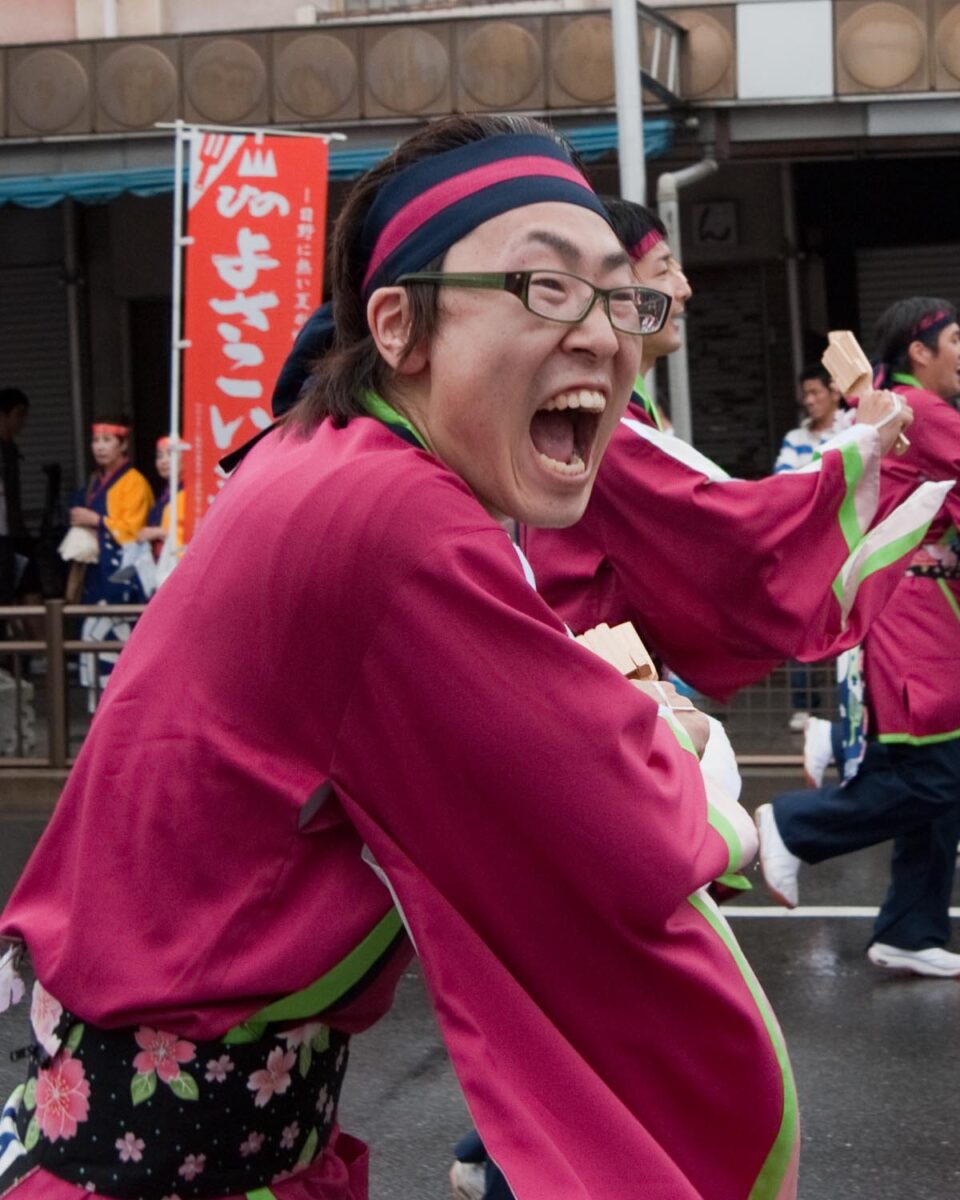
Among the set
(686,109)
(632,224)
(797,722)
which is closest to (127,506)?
(686,109)

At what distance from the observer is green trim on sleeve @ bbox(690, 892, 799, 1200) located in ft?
5.69

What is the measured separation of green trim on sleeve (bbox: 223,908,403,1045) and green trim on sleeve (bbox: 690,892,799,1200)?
30cm

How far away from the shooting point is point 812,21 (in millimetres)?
10648

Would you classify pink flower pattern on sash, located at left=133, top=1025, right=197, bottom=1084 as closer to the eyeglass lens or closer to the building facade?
the eyeglass lens

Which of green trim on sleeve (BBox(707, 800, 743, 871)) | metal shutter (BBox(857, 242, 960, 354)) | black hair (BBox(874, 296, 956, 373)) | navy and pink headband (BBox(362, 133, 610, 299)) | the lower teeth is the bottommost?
green trim on sleeve (BBox(707, 800, 743, 871))

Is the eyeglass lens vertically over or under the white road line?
over

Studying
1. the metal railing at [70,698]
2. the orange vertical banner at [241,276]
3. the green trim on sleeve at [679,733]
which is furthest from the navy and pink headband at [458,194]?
the orange vertical banner at [241,276]

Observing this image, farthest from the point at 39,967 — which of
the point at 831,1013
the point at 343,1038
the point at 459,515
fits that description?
the point at 831,1013

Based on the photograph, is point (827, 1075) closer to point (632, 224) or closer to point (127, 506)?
point (632, 224)

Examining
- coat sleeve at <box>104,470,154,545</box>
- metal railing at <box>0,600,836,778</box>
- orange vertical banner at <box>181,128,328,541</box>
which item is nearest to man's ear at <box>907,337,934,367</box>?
metal railing at <box>0,600,836,778</box>

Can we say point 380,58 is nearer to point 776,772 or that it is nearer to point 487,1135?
point 776,772

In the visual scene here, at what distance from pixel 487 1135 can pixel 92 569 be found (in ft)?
33.2

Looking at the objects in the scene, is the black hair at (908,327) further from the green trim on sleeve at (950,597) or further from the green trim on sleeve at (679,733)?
the green trim on sleeve at (679,733)

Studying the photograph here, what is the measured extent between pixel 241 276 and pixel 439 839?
7545mm
